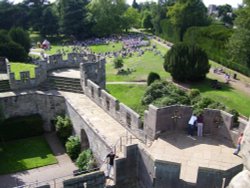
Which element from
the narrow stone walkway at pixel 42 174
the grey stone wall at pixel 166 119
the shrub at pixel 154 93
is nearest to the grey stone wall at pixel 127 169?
the grey stone wall at pixel 166 119

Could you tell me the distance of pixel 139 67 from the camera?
132 ft

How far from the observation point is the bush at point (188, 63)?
3309 cm

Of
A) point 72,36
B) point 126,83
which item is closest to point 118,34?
point 72,36

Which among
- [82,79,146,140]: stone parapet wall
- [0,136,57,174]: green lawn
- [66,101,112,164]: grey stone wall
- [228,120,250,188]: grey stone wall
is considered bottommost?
[0,136,57,174]: green lawn

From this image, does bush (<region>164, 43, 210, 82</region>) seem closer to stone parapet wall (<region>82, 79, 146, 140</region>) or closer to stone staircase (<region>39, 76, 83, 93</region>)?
stone staircase (<region>39, 76, 83, 93</region>)

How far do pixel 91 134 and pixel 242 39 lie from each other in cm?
2308

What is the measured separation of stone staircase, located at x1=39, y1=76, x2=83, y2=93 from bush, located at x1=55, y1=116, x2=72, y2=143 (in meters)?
2.53

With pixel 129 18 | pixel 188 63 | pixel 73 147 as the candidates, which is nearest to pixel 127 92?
pixel 188 63

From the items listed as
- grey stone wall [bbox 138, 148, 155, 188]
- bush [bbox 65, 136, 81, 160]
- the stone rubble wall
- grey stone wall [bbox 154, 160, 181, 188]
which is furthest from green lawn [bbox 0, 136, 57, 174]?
grey stone wall [bbox 154, 160, 181, 188]

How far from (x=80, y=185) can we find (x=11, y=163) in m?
8.67

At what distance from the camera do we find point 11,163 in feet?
58.4

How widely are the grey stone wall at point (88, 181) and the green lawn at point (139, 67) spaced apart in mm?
24362

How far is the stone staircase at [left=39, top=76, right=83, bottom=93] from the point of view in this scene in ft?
70.5

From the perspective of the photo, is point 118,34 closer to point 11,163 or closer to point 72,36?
point 72,36
